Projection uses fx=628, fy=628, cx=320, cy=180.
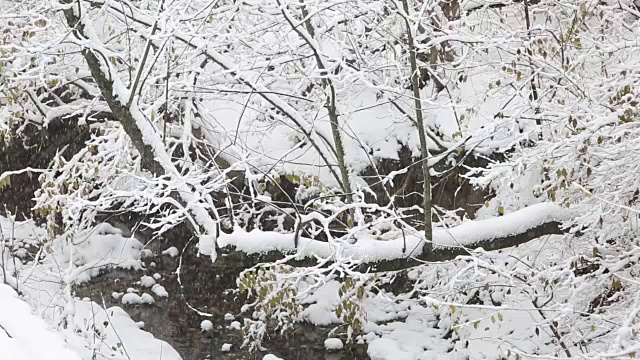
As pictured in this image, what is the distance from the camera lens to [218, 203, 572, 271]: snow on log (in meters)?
4.70

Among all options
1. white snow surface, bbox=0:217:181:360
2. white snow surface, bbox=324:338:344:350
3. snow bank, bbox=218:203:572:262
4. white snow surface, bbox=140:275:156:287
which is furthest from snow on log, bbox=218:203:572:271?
white snow surface, bbox=140:275:156:287

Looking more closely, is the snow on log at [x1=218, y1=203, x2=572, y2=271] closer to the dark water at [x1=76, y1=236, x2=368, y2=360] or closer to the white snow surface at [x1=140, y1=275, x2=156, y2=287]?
the dark water at [x1=76, y1=236, x2=368, y2=360]

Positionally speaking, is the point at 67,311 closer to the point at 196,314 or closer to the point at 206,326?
the point at 206,326

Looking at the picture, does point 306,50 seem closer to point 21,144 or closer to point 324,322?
point 324,322

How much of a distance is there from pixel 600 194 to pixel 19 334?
3.83 meters

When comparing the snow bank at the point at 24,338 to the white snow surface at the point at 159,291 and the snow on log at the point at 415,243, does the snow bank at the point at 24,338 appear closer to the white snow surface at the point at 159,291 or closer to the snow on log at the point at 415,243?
the snow on log at the point at 415,243

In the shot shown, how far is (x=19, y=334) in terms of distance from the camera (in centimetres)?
284

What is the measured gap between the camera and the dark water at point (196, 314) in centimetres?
770

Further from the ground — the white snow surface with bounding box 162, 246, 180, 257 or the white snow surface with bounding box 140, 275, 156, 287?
the white snow surface with bounding box 162, 246, 180, 257

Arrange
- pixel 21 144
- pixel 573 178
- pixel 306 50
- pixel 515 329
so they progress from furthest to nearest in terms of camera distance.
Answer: pixel 21 144
pixel 515 329
pixel 306 50
pixel 573 178

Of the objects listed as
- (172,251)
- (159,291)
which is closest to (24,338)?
(159,291)

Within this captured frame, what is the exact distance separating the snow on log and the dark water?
294cm

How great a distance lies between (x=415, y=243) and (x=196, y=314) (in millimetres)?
4424

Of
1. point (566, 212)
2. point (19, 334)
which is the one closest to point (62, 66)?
point (19, 334)
